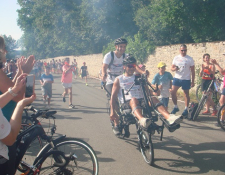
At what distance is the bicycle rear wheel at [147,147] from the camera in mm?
4543

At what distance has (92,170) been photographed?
368 cm

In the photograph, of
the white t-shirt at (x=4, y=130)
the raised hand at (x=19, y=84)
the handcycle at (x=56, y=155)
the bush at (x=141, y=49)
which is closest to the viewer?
the white t-shirt at (x=4, y=130)

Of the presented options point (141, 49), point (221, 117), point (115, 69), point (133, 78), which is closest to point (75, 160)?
point (133, 78)

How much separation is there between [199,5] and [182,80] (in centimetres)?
793

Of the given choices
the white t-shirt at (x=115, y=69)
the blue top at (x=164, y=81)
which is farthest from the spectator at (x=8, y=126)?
the blue top at (x=164, y=81)

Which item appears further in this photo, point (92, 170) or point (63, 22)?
point (63, 22)

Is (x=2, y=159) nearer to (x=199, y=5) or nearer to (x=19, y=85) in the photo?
(x=19, y=85)

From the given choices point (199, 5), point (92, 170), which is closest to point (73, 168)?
point (92, 170)

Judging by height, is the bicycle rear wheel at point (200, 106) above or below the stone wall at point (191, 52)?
below

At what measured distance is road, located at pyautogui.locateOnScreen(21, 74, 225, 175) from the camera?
4539 millimetres

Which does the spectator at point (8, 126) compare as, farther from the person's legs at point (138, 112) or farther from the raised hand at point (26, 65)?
the person's legs at point (138, 112)

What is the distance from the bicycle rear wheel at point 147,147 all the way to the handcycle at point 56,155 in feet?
4.03

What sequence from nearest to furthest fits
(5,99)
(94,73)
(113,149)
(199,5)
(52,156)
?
(5,99) < (52,156) < (113,149) < (199,5) < (94,73)

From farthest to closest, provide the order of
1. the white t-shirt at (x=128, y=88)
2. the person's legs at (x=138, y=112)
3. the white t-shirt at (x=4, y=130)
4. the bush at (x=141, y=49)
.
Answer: the bush at (x=141, y=49), the white t-shirt at (x=128, y=88), the person's legs at (x=138, y=112), the white t-shirt at (x=4, y=130)
